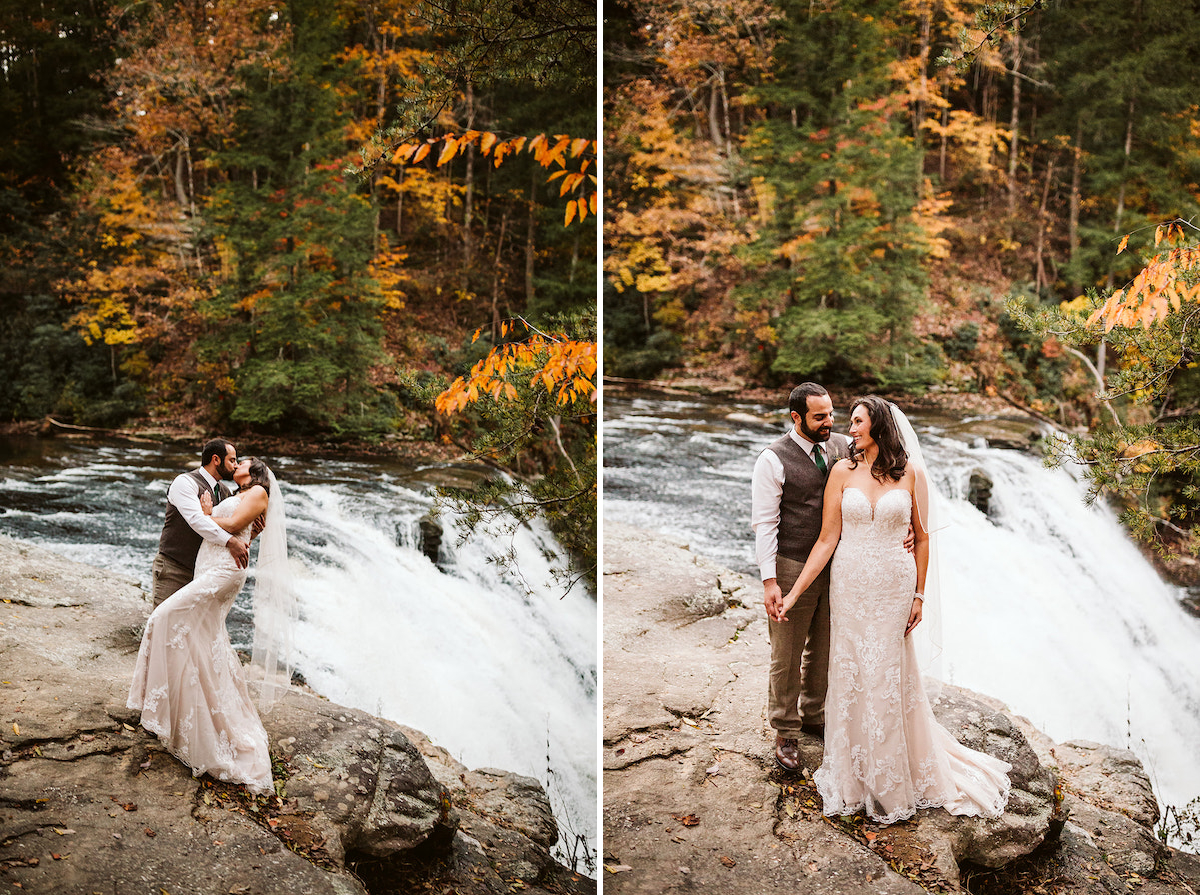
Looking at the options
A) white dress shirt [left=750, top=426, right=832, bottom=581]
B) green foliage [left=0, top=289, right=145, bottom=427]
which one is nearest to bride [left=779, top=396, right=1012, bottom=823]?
white dress shirt [left=750, top=426, right=832, bottom=581]

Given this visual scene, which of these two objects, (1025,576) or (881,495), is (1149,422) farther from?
(881,495)

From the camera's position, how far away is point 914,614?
2336mm

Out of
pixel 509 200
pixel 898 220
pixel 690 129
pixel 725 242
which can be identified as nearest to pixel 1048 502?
pixel 898 220

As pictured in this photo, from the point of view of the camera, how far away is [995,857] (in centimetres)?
214

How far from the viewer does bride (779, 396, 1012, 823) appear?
2273mm

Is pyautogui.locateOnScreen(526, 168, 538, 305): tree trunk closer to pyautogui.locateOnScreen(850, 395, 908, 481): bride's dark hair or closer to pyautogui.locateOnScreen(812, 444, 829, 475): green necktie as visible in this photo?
pyautogui.locateOnScreen(812, 444, 829, 475): green necktie

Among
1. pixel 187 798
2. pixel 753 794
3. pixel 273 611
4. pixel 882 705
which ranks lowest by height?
pixel 753 794

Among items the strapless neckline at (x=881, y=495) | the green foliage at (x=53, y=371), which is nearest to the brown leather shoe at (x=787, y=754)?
the strapless neckline at (x=881, y=495)

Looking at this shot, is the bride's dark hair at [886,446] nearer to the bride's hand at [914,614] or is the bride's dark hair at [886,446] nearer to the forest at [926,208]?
the forest at [926,208]

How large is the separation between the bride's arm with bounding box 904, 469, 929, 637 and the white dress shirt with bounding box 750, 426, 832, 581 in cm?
27

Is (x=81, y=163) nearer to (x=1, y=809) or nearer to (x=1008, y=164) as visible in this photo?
(x=1, y=809)

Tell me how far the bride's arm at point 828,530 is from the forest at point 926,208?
1.19ft

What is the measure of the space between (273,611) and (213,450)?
20.7 inches

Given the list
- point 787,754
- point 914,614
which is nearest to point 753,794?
point 787,754
